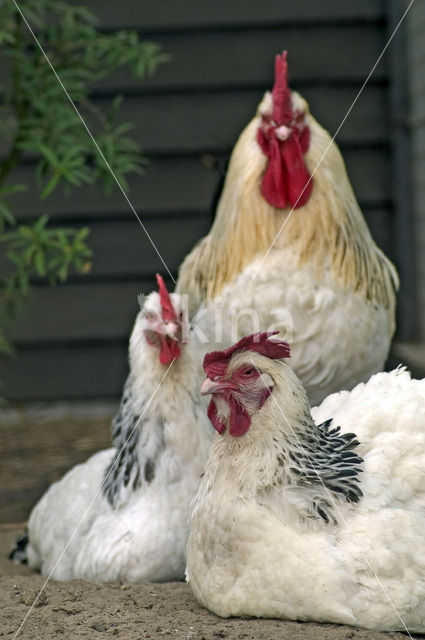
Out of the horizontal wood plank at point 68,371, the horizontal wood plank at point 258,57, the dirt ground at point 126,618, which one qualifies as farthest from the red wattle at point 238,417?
the horizontal wood plank at point 258,57

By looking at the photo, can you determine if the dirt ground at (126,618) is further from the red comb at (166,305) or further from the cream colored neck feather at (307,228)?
the cream colored neck feather at (307,228)

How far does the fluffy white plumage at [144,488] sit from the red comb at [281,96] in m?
0.76

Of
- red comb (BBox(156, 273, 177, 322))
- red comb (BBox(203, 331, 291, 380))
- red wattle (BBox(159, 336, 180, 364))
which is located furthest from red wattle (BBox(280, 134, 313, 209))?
red comb (BBox(203, 331, 291, 380))

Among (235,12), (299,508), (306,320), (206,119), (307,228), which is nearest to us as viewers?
(299,508)

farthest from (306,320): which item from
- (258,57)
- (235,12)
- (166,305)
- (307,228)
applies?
(235,12)

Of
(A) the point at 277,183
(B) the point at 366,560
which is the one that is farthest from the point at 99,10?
(B) the point at 366,560

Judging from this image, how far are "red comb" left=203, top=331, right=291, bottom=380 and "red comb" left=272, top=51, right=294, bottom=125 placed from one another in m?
1.08

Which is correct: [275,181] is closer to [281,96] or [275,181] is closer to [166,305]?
[281,96]

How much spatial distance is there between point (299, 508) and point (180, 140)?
154 inches

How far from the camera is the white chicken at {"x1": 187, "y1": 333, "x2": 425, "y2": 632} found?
2.16 m

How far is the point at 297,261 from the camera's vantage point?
3.11m

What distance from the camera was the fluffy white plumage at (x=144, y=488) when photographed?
2.90m

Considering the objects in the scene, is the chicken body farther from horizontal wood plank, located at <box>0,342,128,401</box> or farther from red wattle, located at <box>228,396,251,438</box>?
horizontal wood plank, located at <box>0,342,128,401</box>

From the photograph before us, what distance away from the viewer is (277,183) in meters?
3.12
